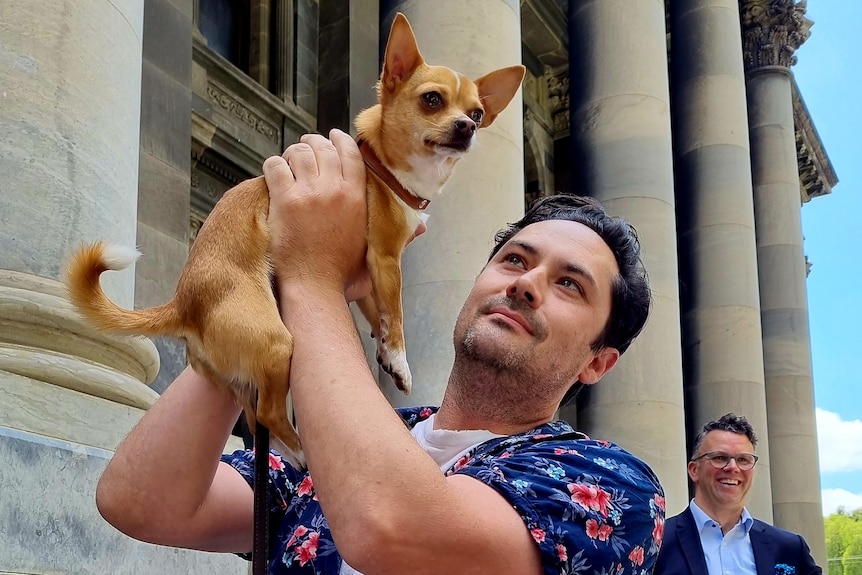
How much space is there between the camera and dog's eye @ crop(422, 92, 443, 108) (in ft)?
9.93

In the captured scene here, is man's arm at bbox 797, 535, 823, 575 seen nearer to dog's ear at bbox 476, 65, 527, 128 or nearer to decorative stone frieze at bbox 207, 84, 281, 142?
dog's ear at bbox 476, 65, 527, 128

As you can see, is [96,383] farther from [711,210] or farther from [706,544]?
[711,210]

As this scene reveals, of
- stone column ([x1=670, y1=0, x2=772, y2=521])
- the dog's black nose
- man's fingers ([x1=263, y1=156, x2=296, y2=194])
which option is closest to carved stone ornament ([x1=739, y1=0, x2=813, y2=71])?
stone column ([x1=670, y1=0, x2=772, y2=521])

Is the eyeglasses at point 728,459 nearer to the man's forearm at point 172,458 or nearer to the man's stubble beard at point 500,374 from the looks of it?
the man's stubble beard at point 500,374

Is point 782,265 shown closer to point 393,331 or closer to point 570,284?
point 570,284

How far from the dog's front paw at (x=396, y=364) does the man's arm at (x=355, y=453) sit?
1.30ft

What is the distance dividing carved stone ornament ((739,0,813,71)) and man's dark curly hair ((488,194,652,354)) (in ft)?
70.4

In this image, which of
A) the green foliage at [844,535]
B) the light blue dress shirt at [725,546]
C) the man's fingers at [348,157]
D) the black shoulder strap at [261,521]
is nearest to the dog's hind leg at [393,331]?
the man's fingers at [348,157]

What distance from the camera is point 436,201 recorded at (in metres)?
8.27

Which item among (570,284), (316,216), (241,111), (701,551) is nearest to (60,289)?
(316,216)

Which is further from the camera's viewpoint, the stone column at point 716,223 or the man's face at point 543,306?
the stone column at point 716,223

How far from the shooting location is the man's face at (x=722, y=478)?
20.0 feet

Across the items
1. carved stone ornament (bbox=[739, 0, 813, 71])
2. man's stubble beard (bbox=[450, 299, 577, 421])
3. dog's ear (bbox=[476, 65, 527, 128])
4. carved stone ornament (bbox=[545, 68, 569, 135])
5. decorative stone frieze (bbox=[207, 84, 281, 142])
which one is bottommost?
man's stubble beard (bbox=[450, 299, 577, 421])

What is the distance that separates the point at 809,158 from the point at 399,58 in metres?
30.0
